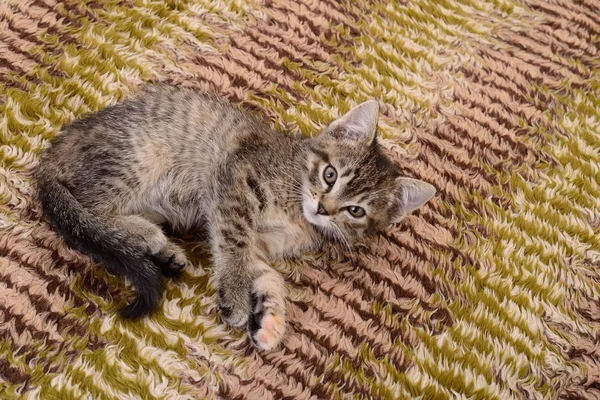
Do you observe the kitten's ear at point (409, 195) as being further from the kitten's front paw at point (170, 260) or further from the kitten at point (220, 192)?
the kitten's front paw at point (170, 260)

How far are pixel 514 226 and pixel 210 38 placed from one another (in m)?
1.08

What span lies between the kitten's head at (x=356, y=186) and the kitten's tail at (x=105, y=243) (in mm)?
397

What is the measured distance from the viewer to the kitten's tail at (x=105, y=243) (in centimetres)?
99

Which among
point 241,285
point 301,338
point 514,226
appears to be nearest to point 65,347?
point 241,285

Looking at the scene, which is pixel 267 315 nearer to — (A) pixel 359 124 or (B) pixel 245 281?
(B) pixel 245 281

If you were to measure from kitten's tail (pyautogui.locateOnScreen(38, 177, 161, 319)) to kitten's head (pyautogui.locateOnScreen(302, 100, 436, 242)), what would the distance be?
397 millimetres

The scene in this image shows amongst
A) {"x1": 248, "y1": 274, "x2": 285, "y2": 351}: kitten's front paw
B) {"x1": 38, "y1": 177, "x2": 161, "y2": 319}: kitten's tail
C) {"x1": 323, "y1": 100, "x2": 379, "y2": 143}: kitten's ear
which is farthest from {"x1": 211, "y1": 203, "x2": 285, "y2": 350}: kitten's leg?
{"x1": 323, "y1": 100, "x2": 379, "y2": 143}: kitten's ear

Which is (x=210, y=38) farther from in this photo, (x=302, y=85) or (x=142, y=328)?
(x=142, y=328)

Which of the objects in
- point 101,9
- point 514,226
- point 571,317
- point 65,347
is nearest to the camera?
point 65,347

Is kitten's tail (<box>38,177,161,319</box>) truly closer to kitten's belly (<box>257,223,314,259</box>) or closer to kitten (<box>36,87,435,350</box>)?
kitten (<box>36,87,435,350</box>)

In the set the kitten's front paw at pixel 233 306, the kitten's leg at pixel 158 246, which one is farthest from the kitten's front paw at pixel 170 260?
the kitten's front paw at pixel 233 306

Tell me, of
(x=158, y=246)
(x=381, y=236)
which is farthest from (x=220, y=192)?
(x=381, y=236)

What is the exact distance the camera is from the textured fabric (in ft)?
3.34

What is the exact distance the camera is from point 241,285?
1.06 metres
